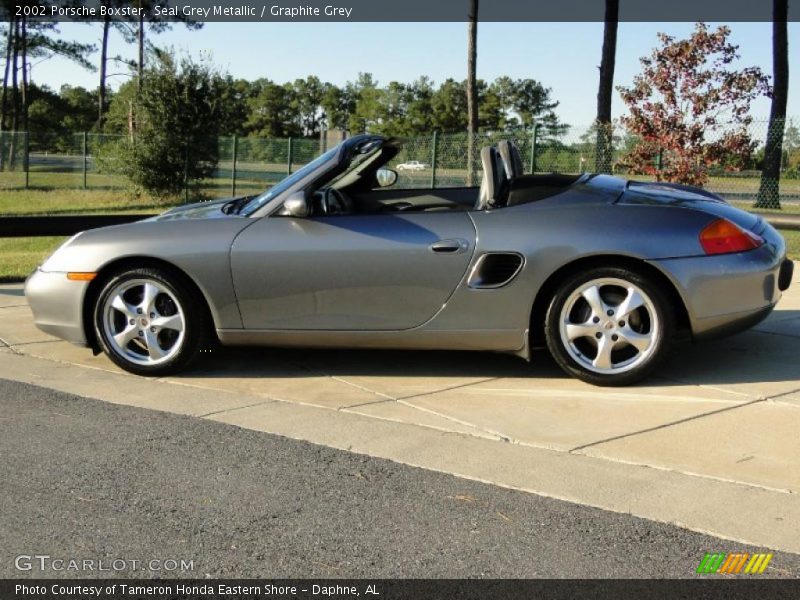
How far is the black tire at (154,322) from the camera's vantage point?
5.44m

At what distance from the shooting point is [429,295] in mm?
5160

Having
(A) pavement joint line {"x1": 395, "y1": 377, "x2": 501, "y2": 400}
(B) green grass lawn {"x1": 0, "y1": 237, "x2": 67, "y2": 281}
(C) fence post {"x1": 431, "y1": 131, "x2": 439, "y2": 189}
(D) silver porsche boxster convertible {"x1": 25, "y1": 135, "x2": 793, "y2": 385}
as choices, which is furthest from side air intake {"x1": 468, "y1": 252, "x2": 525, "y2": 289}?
(C) fence post {"x1": 431, "y1": 131, "x2": 439, "y2": 189}

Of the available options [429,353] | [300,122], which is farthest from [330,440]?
[300,122]

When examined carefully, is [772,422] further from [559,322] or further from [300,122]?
[300,122]

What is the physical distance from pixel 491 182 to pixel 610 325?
1023mm

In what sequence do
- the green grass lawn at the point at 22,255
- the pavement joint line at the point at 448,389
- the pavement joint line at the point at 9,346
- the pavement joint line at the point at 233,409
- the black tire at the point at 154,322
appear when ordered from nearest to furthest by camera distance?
1. the pavement joint line at the point at 233,409
2. the pavement joint line at the point at 448,389
3. the black tire at the point at 154,322
4. the pavement joint line at the point at 9,346
5. the green grass lawn at the point at 22,255

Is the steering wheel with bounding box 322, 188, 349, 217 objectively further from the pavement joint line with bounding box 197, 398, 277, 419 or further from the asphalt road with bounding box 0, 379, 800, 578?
the asphalt road with bounding box 0, 379, 800, 578

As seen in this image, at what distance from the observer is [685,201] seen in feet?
17.6

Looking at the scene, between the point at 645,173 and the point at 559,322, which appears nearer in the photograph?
the point at 559,322

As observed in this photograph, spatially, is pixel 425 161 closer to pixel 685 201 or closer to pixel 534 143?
pixel 534 143

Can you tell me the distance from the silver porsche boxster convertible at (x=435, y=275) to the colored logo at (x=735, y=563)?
2.03 metres

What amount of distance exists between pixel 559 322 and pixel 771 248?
4.22 feet

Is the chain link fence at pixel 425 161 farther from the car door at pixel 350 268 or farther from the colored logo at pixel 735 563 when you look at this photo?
the colored logo at pixel 735 563

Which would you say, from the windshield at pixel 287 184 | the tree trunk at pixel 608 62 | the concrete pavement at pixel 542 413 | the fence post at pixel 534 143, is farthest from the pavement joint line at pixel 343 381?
the tree trunk at pixel 608 62
